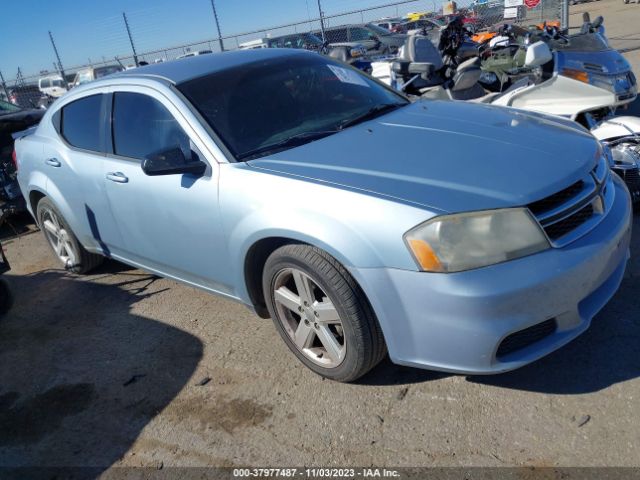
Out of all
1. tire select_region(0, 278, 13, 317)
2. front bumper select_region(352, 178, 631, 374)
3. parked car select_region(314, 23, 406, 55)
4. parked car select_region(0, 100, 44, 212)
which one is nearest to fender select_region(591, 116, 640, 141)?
front bumper select_region(352, 178, 631, 374)

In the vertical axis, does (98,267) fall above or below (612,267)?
below

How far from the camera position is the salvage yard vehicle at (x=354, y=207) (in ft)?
7.28

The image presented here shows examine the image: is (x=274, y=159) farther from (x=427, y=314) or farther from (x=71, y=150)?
(x=71, y=150)

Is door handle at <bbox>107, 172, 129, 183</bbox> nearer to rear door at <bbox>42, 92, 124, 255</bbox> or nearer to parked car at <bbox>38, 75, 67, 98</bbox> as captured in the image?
rear door at <bbox>42, 92, 124, 255</bbox>

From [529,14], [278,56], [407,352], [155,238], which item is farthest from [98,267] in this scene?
[529,14]

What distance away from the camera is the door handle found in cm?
351

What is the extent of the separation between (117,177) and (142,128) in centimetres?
36

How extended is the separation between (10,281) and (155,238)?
8.46 ft

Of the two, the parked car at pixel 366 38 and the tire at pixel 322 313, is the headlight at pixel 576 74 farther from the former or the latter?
the parked car at pixel 366 38

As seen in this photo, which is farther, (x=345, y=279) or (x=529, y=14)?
(x=529, y=14)

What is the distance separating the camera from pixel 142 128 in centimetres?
351

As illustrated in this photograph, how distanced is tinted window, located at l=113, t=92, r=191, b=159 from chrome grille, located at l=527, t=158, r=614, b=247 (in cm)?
187

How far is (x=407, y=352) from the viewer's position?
2.41 meters

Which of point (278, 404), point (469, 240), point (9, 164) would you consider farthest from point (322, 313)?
point (9, 164)
